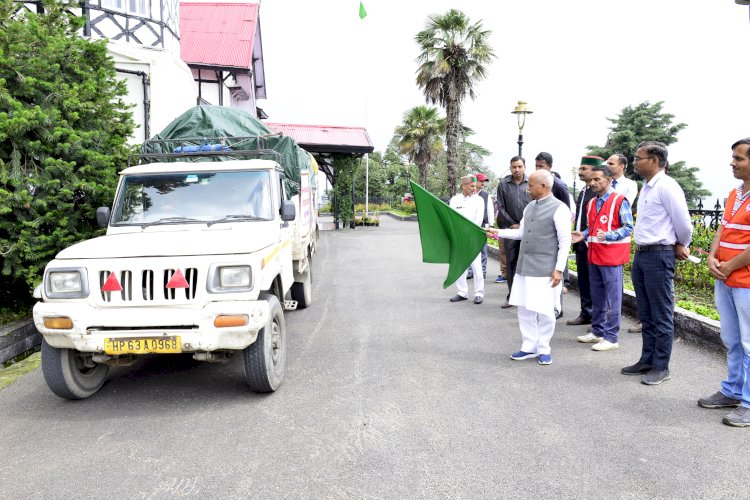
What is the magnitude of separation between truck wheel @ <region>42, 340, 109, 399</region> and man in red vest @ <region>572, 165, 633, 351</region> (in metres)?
5.16

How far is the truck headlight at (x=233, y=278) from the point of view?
423 centimetres

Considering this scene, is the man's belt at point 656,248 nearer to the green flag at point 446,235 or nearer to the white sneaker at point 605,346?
the white sneaker at point 605,346

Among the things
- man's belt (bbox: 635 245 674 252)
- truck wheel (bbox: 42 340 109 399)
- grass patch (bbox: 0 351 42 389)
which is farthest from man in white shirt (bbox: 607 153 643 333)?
grass patch (bbox: 0 351 42 389)

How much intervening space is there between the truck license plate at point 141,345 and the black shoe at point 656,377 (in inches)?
163

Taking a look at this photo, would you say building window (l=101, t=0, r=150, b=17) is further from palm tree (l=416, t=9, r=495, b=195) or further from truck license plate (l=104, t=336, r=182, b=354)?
palm tree (l=416, t=9, r=495, b=195)

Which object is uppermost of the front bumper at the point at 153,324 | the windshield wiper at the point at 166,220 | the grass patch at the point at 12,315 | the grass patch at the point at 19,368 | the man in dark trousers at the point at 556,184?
the man in dark trousers at the point at 556,184

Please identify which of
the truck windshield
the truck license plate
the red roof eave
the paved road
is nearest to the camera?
the paved road

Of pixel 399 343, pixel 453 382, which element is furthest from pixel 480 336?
pixel 453 382

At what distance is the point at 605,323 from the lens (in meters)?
6.02

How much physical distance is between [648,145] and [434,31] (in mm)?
23356

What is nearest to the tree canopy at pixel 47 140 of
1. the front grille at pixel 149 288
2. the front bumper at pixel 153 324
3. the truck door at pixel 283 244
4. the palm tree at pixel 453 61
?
the truck door at pixel 283 244

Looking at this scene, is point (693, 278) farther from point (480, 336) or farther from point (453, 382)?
point (453, 382)

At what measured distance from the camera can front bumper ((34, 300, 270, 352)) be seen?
13.5 ft

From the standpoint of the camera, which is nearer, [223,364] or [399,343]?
[223,364]
